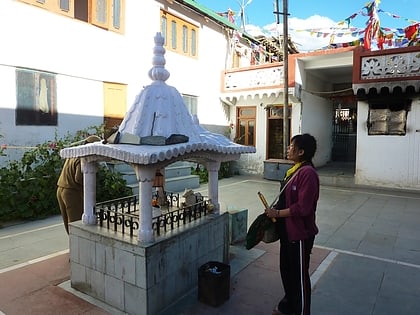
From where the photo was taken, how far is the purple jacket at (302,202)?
8.95 ft

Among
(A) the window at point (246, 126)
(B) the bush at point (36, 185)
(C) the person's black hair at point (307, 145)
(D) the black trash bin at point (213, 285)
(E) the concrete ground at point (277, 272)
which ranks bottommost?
(E) the concrete ground at point (277, 272)

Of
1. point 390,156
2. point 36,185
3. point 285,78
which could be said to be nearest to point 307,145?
point 36,185

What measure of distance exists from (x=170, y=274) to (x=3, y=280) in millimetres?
2264

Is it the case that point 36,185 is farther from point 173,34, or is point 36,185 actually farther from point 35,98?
point 173,34

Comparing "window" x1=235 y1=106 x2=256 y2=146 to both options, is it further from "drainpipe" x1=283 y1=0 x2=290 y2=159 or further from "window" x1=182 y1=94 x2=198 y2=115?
"drainpipe" x1=283 y1=0 x2=290 y2=159

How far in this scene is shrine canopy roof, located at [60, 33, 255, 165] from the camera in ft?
10.00

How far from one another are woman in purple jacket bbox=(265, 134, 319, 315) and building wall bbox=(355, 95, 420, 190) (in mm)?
9011

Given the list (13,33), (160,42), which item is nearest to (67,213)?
(160,42)

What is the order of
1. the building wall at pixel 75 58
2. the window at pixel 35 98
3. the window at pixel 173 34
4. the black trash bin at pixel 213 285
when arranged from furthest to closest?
the window at pixel 173 34 → the window at pixel 35 98 → the building wall at pixel 75 58 → the black trash bin at pixel 213 285

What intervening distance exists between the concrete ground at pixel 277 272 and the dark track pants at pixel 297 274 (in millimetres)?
409

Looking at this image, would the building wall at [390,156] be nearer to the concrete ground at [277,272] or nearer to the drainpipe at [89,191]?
the concrete ground at [277,272]

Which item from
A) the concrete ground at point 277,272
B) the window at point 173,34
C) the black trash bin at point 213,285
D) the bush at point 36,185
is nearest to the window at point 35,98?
the bush at point 36,185

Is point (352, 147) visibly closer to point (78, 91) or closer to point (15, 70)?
point (78, 91)

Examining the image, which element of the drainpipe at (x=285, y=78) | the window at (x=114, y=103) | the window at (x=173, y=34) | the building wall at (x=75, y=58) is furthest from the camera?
the window at (x=173, y=34)
